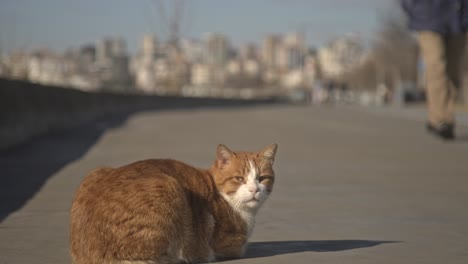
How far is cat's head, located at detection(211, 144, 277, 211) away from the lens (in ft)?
20.6

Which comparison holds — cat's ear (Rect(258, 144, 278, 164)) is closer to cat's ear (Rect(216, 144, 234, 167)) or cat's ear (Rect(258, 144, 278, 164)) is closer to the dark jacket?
cat's ear (Rect(216, 144, 234, 167))

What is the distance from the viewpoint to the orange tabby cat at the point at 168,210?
5.58 metres

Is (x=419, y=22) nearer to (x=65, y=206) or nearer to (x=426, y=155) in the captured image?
(x=426, y=155)

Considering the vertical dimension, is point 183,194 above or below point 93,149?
above

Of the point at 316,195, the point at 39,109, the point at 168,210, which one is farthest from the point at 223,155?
the point at 39,109

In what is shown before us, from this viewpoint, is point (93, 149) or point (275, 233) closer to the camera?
point (275, 233)

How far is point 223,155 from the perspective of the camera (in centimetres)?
635

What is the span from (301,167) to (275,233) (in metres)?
6.26

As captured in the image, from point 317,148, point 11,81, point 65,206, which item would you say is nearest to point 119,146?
point 11,81

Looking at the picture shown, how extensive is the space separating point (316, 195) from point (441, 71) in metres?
8.23

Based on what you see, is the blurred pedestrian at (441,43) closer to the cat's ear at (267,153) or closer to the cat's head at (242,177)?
the cat's ear at (267,153)

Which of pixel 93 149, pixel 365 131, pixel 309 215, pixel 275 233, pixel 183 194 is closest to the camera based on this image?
pixel 183 194

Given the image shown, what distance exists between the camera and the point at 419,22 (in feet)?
59.4

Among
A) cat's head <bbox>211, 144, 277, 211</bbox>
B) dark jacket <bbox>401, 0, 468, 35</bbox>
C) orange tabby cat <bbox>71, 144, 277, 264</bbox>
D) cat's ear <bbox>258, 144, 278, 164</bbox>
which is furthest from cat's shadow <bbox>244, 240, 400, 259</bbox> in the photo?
dark jacket <bbox>401, 0, 468, 35</bbox>
